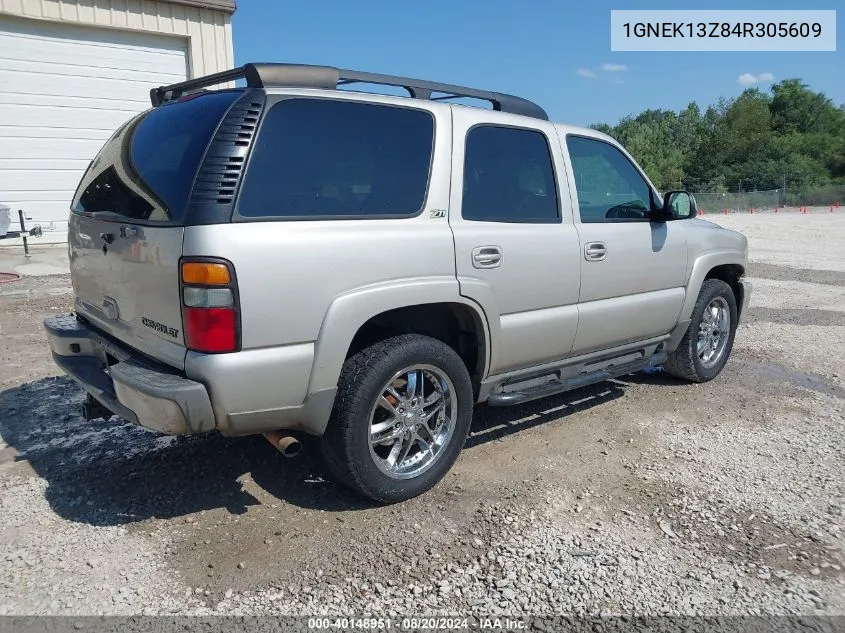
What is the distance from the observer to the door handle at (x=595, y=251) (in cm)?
413

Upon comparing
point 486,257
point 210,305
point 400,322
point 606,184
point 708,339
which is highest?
point 606,184

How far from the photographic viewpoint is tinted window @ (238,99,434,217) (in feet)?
9.52

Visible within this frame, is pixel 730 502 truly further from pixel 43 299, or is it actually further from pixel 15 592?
pixel 43 299

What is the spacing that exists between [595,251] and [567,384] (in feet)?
2.80

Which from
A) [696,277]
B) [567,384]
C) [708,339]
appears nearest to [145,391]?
[567,384]

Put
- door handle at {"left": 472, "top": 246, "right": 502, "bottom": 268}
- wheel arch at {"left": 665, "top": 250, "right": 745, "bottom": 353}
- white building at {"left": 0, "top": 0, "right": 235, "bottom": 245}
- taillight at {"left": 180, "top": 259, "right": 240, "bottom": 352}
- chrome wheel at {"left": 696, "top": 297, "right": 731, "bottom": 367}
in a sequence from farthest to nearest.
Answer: white building at {"left": 0, "top": 0, "right": 235, "bottom": 245}, chrome wheel at {"left": 696, "top": 297, "right": 731, "bottom": 367}, wheel arch at {"left": 665, "top": 250, "right": 745, "bottom": 353}, door handle at {"left": 472, "top": 246, "right": 502, "bottom": 268}, taillight at {"left": 180, "top": 259, "right": 240, "bottom": 352}

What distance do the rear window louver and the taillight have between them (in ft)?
0.67

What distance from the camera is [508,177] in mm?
3893

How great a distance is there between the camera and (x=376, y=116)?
131 inches

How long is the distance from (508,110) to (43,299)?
6830 mm

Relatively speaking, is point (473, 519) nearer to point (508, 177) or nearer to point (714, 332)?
point (508, 177)

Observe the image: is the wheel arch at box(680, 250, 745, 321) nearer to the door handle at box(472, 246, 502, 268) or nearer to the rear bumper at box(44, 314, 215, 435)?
the door handle at box(472, 246, 502, 268)

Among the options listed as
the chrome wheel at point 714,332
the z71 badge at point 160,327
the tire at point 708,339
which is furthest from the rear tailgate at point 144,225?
the chrome wheel at point 714,332

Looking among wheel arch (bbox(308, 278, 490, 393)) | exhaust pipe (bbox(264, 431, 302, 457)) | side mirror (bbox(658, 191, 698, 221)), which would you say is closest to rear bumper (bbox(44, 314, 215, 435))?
exhaust pipe (bbox(264, 431, 302, 457))
